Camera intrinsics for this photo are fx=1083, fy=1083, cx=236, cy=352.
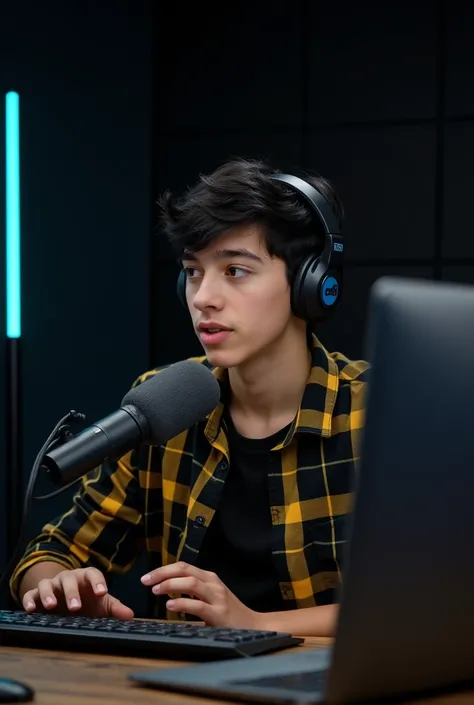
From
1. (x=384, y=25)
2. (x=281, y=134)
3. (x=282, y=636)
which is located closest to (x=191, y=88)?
(x=281, y=134)

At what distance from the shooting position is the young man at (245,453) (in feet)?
5.25

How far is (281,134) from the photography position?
12.6 ft

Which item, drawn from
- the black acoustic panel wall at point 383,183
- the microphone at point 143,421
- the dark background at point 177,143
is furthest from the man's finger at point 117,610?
the black acoustic panel wall at point 383,183

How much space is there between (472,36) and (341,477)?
2321mm

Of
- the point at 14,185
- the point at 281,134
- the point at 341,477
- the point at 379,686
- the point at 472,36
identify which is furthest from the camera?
the point at 281,134

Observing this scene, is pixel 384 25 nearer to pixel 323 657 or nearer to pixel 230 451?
pixel 230 451

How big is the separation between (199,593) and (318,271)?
2.18 feet

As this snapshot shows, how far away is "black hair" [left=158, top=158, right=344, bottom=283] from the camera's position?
165cm

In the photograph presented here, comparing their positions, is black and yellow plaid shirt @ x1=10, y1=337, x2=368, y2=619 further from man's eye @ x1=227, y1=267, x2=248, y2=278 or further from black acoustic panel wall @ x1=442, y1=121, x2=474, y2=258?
black acoustic panel wall @ x1=442, y1=121, x2=474, y2=258

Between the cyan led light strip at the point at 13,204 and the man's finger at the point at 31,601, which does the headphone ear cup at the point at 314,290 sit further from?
the cyan led light strip at the point at 13,204

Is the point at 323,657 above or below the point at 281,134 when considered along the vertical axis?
below

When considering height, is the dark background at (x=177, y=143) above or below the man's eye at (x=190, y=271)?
above

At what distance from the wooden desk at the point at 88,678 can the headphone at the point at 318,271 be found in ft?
2.31

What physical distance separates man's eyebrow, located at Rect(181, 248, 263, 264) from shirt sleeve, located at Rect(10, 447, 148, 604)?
315 mm
